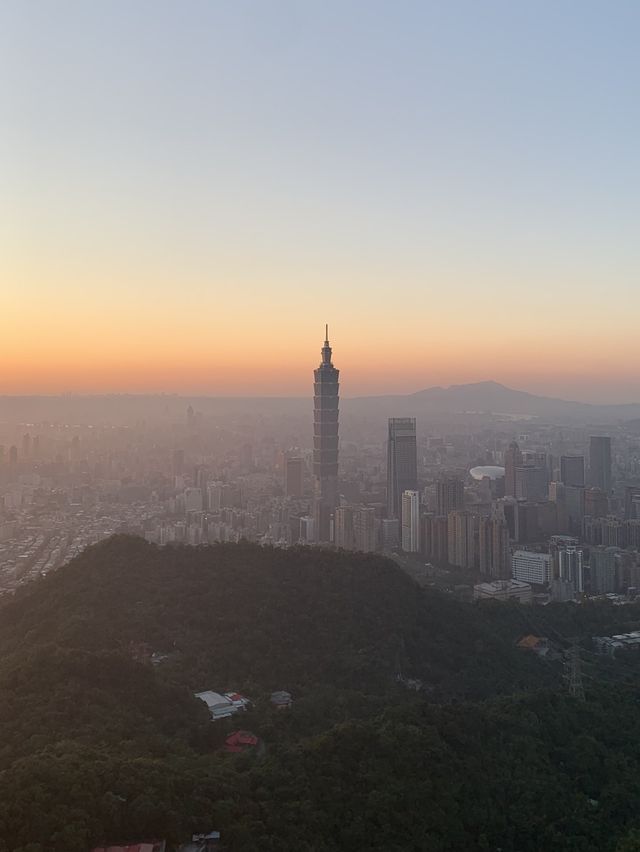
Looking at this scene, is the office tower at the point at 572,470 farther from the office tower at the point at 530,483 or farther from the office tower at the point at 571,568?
the office tower at the point at 571,568

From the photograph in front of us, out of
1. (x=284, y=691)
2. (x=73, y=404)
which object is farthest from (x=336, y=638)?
(x=73, y=404)

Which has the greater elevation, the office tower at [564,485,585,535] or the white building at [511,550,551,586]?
the office tower at [564,485,585,535]

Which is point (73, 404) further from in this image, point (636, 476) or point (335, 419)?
point (636, 476)

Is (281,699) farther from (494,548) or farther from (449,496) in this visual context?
(449,496)

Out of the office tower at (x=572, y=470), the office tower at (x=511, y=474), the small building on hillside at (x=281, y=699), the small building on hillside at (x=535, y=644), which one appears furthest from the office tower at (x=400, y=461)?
the small building on hillside at (x=281, y=699)

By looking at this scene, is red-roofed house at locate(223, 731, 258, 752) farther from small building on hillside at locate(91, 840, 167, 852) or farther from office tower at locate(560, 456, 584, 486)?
office tower at locate(560, 456, 584, 486)

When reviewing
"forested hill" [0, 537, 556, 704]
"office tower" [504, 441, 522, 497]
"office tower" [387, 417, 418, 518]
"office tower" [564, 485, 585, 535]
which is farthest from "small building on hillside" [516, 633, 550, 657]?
"office tower" [504, 441, 522, 497]
